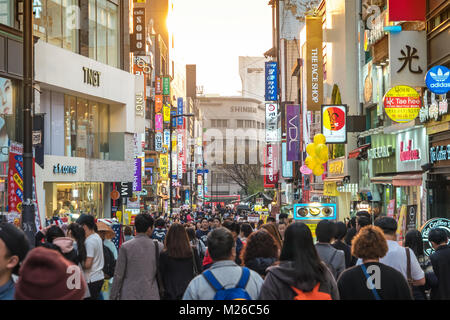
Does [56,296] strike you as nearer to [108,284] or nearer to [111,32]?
[108,284]

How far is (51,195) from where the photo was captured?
26609 millimetres

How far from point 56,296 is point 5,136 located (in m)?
18.1

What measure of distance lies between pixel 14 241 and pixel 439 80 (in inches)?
632

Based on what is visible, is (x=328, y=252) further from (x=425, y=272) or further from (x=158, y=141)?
(x=158, y=141)

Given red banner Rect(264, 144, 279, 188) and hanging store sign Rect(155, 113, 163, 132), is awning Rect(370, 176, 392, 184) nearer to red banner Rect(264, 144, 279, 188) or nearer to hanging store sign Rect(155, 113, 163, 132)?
hanging store sign Rect(155, 113, 163, 132)

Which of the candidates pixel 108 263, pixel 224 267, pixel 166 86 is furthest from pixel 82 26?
pixel 166 86

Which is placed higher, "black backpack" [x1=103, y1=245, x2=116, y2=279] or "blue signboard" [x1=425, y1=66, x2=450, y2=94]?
"blue signboard" [x1=425, y1=66, x2=450, y2=94]

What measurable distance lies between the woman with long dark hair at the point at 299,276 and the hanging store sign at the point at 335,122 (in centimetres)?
2892

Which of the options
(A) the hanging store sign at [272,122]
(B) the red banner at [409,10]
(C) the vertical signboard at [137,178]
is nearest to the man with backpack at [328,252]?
(B) the red banner at [409,10]

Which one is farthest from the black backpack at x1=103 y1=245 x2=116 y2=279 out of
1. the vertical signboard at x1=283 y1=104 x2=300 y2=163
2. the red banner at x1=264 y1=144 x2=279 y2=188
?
the red banner at x1=264 y1=144 x2=279 y2=188

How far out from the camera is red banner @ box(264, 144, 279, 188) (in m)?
74.5

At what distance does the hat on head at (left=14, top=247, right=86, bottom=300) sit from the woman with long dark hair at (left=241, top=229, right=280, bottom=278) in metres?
3.33

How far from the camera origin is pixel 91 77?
28.5 m
